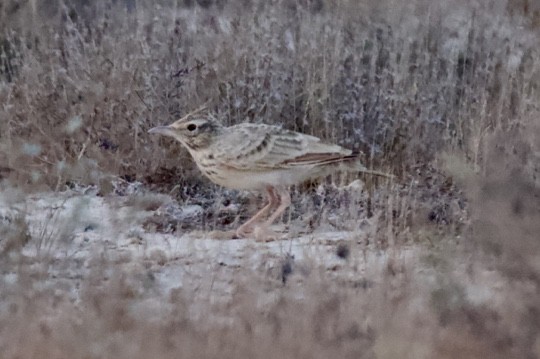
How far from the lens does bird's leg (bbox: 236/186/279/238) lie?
6.46 m

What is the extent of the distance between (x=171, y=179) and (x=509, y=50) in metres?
2.99

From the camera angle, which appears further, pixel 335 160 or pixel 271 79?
pixel 271 79

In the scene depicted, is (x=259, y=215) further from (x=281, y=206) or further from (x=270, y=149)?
(x=270, y=149)

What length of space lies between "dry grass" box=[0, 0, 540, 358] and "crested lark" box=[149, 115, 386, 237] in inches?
13.9

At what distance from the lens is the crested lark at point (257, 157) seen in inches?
251

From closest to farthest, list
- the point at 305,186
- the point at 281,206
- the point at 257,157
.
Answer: the point at 257,157 < the point at 281,206 < the point at 305,186

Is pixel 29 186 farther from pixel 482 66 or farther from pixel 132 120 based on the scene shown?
pixel 482 66

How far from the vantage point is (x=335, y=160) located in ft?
21.4

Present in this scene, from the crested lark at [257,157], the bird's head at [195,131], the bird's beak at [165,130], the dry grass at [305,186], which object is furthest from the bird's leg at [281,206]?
the bird's beak at [165,130]

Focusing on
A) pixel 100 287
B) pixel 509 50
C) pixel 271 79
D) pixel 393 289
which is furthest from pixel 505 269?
pixel 509 50

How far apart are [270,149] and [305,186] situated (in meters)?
1.12

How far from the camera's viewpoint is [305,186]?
748cm

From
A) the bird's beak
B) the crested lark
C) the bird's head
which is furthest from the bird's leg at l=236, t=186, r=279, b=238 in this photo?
the bird's beak

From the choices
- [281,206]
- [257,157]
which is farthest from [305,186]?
[257,157]
